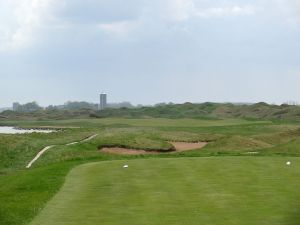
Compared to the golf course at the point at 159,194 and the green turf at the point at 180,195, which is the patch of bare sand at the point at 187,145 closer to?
the golf course at the point at 159,194

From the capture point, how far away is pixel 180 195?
16.5 meters

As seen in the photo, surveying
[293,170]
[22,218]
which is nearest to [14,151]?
[293,170]

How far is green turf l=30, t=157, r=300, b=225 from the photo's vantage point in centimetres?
1355

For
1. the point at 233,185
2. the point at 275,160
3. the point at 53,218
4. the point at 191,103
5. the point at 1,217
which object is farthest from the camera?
the point at 191,103

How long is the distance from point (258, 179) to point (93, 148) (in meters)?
23.6

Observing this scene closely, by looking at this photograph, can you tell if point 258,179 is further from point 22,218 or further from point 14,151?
point 14,151

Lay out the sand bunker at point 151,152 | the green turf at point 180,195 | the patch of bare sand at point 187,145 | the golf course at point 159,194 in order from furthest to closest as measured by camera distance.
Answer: the patch of bare sand at point 187,145 → the sand bunker at point 151,152 → the golf course at point 159,194 → the green turf at point 180,195

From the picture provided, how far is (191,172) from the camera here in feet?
69.4

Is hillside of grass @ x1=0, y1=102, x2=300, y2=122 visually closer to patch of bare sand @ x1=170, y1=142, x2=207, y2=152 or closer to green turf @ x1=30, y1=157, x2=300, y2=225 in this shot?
patch of bare sand @ x1=170, y1=142, x2=207, y2=152

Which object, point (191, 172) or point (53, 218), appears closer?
point (53, 218)

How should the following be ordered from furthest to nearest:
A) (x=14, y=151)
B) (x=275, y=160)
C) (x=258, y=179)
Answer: (x=14, y=151)
(x=275, y=160)
(x=258, y=179)

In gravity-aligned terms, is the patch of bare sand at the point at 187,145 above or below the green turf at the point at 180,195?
below

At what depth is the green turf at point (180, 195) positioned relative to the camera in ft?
44.5

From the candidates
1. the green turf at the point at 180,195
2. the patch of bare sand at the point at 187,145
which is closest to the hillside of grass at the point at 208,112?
the patch of bare sand at the point at 187,145
